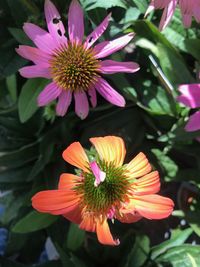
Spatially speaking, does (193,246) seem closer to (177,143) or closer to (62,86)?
(177,143)

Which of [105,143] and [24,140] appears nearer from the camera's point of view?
[105,143]

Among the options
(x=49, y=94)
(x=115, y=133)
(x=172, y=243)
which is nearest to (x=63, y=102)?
(x=49, y=94)

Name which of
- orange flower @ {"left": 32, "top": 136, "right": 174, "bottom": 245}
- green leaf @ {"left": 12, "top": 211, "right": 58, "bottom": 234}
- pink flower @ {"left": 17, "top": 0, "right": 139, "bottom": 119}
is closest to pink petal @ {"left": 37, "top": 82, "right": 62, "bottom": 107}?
pink flower @ {"left": 17, "top": 0, "right": 139, "bottom": 119}

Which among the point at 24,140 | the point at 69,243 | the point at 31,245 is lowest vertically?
the point at 31,245

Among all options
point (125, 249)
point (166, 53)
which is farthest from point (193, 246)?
point (166, 53)

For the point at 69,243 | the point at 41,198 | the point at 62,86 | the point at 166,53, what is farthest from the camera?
the point at 69,243

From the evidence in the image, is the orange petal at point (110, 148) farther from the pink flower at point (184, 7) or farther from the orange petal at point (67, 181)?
the pink flower at point (184, 7)

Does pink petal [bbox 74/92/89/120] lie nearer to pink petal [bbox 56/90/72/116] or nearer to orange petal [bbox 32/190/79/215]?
pink petal [bbox 56/90/72/116]

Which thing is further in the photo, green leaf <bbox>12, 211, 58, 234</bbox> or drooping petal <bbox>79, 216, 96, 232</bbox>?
green leaf <bbox>12, 211, 58, 234</bbox>
